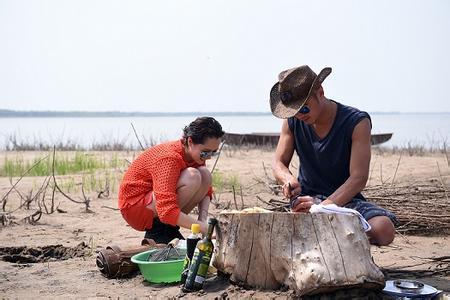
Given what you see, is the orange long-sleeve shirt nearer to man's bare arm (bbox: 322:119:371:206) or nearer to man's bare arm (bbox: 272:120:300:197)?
man's bare arm (bbox: 272:120:300:197)

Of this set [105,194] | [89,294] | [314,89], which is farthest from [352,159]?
[105,194]

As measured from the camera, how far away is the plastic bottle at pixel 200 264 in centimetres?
332

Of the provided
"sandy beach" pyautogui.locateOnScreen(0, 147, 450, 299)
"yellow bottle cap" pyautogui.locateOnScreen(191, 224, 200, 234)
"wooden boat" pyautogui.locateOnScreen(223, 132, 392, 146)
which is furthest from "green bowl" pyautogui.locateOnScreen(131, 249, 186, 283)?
"wooden boat" pyautogui.locateOnScreen(223, 132, 392, 146)

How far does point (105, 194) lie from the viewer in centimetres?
741

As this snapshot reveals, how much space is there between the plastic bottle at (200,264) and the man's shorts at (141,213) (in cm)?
95

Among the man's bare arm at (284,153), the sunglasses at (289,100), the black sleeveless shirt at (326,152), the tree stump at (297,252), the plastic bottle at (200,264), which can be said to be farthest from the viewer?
the man's bare arm at (284,153)

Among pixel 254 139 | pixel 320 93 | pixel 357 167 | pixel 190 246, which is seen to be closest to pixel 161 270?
pixel 190 246

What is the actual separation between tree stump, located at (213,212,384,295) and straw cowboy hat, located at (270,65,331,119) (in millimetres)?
783

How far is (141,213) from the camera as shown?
13.8 feet

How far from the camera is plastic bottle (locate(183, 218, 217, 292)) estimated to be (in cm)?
332

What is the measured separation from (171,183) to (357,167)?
1.21 meters

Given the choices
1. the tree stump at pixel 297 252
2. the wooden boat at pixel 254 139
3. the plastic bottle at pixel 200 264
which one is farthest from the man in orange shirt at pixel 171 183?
the wooden boat at pixel 254 139

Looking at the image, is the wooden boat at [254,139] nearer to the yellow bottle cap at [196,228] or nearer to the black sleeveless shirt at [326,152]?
the black sleeveless shirt at [326,152]

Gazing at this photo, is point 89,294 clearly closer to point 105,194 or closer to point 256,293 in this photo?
point 256,293
